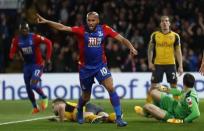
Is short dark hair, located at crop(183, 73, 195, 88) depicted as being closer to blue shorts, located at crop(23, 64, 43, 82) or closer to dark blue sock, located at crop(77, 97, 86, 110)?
dark blue sock, located at crop(77, 97, 86, 110)

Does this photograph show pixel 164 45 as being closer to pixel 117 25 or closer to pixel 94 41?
pixel 94 41

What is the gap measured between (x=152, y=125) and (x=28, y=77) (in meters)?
5.94

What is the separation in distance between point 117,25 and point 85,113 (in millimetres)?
12203

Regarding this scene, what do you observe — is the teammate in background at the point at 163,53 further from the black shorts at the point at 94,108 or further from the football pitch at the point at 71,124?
the black shorts at the point at 94,108

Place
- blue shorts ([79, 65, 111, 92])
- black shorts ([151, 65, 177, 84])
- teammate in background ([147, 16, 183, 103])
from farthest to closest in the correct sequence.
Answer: black shorts ([151, 65, 177, 84]), teammate in background ([147, 16, 183, 103]), blue shorts ([79, 65, 111, 92])

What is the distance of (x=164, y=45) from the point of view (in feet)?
58.6

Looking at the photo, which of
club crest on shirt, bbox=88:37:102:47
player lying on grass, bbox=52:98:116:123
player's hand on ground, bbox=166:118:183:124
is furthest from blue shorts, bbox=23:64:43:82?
player's hand on ground, bbox=166:118:183:124

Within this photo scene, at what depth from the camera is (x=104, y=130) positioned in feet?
43.8

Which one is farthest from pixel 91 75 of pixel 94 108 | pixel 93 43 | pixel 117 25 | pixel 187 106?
pixel 117 25

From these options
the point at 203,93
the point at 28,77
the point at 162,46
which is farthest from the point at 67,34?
the point at 162,46

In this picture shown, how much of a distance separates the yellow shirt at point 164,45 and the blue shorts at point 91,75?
12.2 ft

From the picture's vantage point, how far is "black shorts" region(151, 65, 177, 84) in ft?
58.6

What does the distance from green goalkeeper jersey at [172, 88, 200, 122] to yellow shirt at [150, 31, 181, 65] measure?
3.30 metres

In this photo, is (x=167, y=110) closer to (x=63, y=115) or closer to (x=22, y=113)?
(x=63, y=115)
